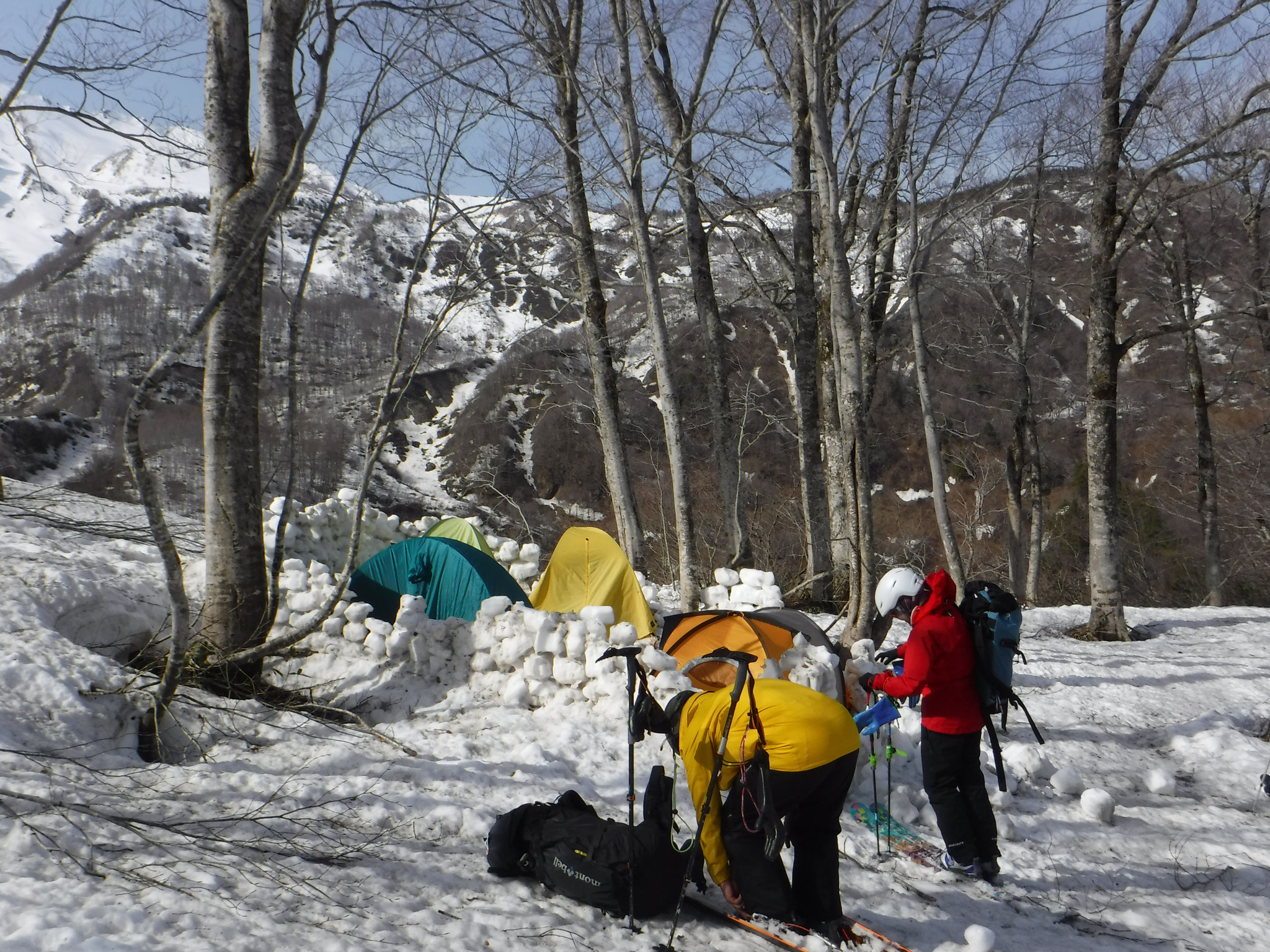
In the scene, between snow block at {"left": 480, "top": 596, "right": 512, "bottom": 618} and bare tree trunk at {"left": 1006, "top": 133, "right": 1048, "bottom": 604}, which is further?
bare tree trunk at {"left": 1006, "top": 133, "right": 1048, "bottom": 604}

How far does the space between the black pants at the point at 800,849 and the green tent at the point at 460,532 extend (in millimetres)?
6580

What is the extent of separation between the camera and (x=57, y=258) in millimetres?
88188

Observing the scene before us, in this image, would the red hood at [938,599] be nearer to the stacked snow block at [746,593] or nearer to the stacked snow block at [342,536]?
the stacked snow block at [746,593]

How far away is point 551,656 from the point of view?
602 centimetres

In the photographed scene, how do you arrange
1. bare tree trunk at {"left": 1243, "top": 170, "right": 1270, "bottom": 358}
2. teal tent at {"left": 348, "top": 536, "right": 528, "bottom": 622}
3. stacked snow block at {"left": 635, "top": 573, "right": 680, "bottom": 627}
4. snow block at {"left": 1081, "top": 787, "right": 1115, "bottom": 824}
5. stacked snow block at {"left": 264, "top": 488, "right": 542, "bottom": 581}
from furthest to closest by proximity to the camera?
bare tree trunk at {"left": 1243, "top": 170, "right": 1270, "bottom": 358}, stacked snow block at {"left": 264, "top": 488, "right": 542, "bottom": 581}, stacked snow block at {"left": 635, "top": 573, "right": 680, "bottom": 627}, teal tent at {"left": 348, "top": 536, "right": 528, "bottom": 622}, snow block at {"left": 1081, "top": 787, "right": 1115, "bottom": 824}

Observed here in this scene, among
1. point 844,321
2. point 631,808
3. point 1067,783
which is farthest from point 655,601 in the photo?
point 631,808

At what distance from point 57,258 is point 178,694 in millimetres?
107995

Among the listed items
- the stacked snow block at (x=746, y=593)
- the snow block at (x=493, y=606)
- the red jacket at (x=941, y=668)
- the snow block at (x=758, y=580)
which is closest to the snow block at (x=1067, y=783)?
the red jacket at (x=941, y=668)

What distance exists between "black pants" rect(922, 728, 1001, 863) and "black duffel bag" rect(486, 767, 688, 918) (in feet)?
5.13

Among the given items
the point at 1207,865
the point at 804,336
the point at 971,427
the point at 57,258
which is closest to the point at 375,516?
the point at 804,336

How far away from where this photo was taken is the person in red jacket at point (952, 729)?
13.6 feet

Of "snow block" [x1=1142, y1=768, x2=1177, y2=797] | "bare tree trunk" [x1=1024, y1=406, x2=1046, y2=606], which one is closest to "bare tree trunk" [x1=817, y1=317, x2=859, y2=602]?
"snow block" [x1=1142, y1=768, x2=1177, y2=797]

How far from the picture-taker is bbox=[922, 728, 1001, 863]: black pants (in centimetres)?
416

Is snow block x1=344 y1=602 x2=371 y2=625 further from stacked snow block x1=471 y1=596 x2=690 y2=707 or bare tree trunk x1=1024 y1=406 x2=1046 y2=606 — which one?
bare tree trunk x1=1024 y1=406 x2=1046 y2=606
